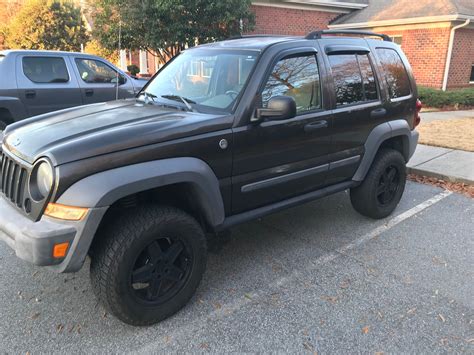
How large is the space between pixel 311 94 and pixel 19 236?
2539 millimetres

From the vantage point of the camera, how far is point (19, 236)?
2.38 m

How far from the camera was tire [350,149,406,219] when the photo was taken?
433cm

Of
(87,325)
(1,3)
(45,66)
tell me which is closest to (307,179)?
(87,325)

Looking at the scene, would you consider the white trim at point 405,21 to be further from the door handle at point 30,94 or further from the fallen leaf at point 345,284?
the fallen leaf at point 345,284

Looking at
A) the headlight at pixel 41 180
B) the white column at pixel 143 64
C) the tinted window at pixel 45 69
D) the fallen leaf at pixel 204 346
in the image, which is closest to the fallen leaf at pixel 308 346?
the fallen leaf at pixel 204 346

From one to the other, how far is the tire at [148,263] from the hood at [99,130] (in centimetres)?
49

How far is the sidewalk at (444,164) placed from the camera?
19.8ft

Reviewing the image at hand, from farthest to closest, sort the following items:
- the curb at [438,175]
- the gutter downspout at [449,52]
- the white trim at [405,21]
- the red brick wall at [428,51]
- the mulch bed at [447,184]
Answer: the red brick wall at [428,51] < the gutter downspout at [449,52] < the white trim at [405,21] < the curb at [438,175] < the mulch bed at [447,184]

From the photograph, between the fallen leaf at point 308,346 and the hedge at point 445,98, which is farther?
the hedge at point 445,98

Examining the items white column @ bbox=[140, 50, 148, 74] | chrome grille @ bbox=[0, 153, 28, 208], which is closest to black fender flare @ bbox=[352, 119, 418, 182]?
chrome grille @ bbox=[0, 153, 28, 208]

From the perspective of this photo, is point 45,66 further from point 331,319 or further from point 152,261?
point 331,319

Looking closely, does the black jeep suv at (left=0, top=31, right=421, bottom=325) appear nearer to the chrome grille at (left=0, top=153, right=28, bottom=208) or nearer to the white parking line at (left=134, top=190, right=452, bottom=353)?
the chrome grille at (left=0, top=153, right=28, bottom=208)

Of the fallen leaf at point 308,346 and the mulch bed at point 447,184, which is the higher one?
the mulch bed at point 447,184

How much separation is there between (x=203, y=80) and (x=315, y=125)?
3.49 feet
